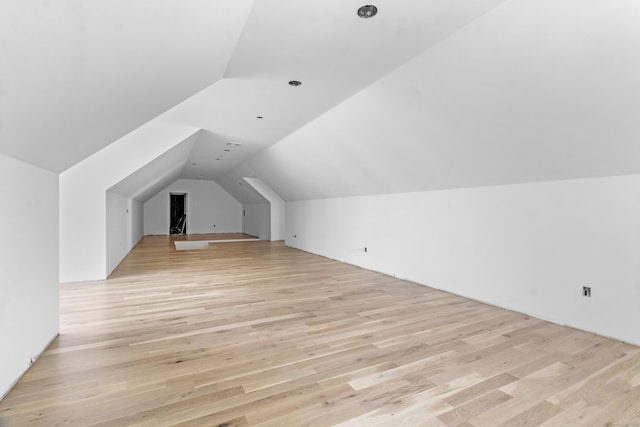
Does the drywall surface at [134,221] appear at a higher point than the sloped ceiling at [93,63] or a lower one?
lower

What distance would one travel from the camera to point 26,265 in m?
2.19

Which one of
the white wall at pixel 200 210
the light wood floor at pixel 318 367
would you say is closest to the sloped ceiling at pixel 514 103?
the light wood floor at pixel 318 367

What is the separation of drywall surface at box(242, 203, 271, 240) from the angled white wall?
6579mm

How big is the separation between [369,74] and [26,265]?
10.7ft

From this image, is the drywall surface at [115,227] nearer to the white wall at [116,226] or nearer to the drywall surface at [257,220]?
the white wall at [116,226]

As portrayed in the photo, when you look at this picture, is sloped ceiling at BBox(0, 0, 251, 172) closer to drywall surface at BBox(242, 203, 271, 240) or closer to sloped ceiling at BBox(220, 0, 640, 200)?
sloped ceiling at BBox(220, 0, 640, 200)

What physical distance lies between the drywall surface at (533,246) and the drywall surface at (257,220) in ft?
22.5

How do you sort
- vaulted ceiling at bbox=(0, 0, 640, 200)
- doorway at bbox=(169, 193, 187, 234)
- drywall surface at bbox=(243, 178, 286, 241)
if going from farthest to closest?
doorway at bbox=(169, 193, 187, 234) → drywall surface at bbox=(243, 178, 286, 241) → vaulted ceiling at bbox=(0, 0, 640, 200)

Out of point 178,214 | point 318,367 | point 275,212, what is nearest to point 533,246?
point 318,367

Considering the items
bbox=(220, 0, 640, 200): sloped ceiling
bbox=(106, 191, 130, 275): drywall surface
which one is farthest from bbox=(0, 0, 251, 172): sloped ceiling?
bbox=(106, 191, 130, 275): drywall surface

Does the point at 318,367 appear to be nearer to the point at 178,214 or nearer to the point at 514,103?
the point at 514,103

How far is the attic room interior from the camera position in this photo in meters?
1.77

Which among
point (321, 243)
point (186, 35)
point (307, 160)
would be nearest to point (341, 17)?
point (186, 35)

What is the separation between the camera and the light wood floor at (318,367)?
5.79 ft
